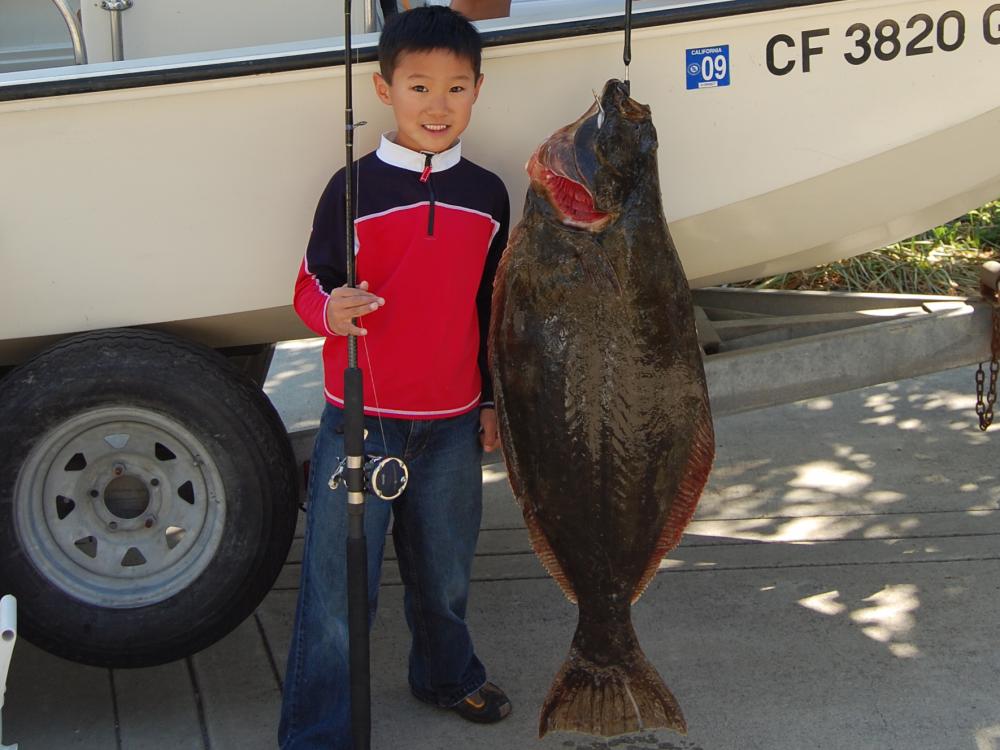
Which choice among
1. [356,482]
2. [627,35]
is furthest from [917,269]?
[356,482]

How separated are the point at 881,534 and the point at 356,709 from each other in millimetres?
2494

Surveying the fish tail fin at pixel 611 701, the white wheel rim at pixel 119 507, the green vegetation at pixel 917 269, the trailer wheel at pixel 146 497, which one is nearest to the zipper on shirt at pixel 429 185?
the trailer wheel at pixel 146 497

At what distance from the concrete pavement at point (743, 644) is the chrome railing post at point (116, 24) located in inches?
72.0

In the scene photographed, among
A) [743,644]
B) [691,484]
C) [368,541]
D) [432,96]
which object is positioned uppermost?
[432,96]

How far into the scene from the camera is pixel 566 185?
8.87 ft

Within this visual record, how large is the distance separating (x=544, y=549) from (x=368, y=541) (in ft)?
1.47

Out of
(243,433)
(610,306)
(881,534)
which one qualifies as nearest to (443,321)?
(610,306)

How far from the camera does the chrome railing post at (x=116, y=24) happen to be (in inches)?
136

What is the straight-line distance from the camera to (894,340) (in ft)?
12.1

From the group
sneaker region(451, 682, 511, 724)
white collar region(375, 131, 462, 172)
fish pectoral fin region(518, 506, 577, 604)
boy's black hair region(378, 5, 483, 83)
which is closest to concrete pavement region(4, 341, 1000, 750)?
sneaker region(451, 682, 511, 724)

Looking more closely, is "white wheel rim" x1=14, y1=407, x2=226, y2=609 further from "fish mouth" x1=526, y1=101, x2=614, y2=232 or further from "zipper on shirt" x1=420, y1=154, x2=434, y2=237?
"fish mouth" x1=526, y1=101, x2=614, y2=232

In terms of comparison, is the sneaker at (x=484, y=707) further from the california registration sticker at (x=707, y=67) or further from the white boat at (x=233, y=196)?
the california registration sticker at (x=707, y=67)

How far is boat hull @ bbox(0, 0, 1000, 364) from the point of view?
3.15 metres

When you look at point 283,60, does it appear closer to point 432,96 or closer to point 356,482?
point 432,96
